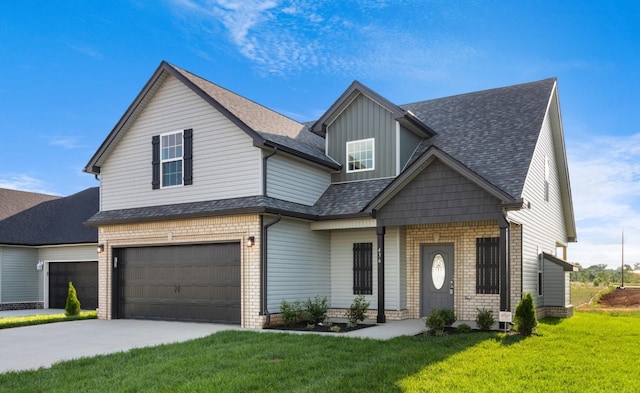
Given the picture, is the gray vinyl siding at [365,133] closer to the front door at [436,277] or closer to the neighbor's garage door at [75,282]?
the front door at [436,277]

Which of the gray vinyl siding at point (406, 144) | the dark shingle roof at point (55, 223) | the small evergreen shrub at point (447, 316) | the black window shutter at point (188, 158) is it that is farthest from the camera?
the dark shingle roof at point (55, 223)

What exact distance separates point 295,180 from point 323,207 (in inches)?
49.0

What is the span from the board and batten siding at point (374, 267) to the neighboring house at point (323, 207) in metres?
0.04

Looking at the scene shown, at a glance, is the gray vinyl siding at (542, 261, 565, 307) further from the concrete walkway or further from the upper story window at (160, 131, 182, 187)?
the upper story window at (160, 131, 182, 187)

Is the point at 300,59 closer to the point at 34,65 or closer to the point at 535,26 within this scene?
the point at 535,26

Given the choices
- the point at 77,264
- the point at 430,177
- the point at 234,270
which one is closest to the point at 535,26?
the point at 430,177

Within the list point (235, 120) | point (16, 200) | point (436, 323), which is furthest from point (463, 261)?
point (16, 200)

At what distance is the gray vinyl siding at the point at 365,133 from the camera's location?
57.6 ft

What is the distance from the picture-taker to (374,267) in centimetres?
1683

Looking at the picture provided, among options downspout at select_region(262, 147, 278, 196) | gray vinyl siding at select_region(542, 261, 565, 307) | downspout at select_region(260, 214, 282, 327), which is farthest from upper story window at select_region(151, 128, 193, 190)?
gray vinyl siding at select_region(542, 261, 565, 307)

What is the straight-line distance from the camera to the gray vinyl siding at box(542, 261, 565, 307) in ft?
56.9

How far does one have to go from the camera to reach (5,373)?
9.48 meters

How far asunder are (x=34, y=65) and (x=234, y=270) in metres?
11.9

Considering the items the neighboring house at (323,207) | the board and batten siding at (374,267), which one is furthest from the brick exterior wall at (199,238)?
the board and batten siding at (374,267)
